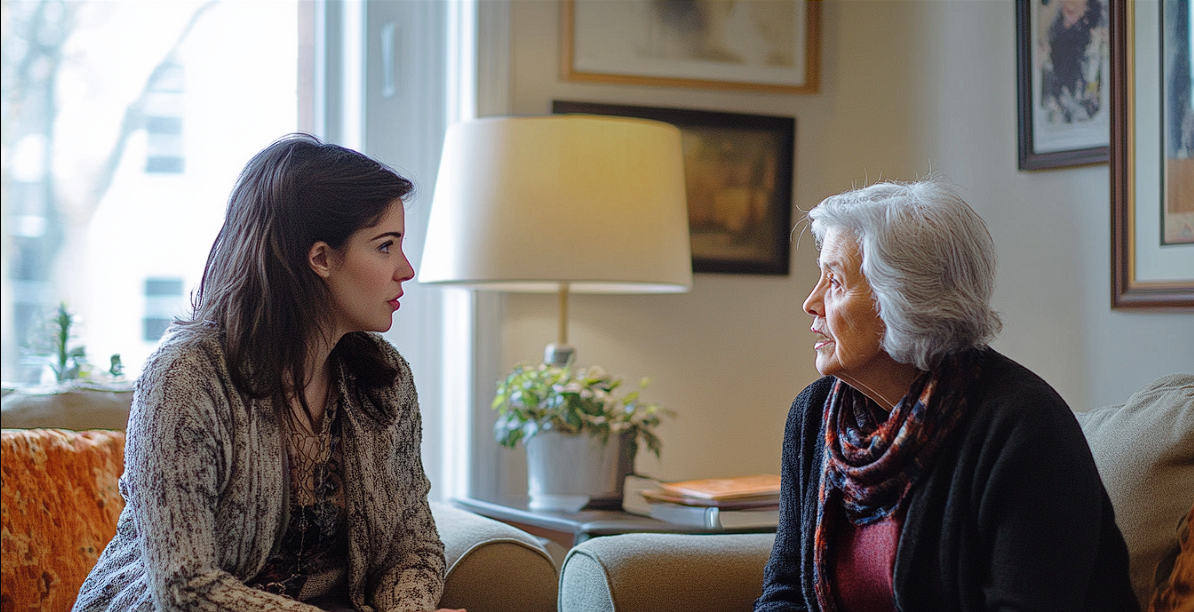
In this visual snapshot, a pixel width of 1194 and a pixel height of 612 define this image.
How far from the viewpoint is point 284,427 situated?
142 centimetres

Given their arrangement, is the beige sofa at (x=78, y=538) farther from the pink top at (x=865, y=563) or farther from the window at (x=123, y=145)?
the window at (x=123, y=145)

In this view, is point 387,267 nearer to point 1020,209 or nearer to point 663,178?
point 663,178

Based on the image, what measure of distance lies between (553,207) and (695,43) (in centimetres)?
88

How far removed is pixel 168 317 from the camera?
246 centimetres

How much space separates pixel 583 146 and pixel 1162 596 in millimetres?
1363

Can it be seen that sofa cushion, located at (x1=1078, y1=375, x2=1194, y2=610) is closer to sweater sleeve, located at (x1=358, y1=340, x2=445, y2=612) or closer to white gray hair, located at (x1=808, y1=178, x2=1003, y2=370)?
white gray hair, located at (x1=808, y1=178, x2=1003, y2=370)

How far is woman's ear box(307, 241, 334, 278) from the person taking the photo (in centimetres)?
142

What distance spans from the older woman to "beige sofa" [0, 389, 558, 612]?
0.44 metres

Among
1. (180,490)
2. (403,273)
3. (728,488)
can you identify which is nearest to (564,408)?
(728,488)

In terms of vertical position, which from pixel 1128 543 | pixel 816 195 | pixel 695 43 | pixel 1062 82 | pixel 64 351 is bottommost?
pixel 1128 543

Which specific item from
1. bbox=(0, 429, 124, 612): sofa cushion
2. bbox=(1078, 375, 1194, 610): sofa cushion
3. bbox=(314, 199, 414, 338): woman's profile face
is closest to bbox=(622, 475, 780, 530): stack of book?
bbox=(1078, 375, 1194, 610): sofa cushion

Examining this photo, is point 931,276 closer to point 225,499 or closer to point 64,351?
point 225,499

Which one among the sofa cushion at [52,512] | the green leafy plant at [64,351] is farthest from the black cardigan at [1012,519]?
the green leafy plant at [64,351]

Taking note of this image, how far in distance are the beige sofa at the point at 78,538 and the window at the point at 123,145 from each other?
2.10ft
